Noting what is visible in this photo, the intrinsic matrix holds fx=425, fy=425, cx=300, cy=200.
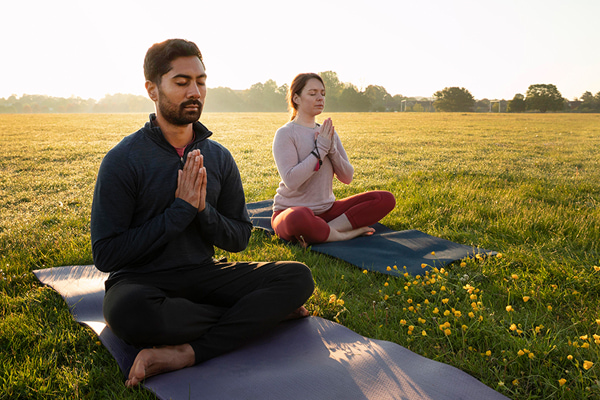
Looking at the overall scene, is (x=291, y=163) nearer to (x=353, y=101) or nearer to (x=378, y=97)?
(x=353, y=101)

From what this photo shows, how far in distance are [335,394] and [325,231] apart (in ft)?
8.71

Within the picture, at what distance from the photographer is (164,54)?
2.70 m

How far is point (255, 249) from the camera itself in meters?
4.75

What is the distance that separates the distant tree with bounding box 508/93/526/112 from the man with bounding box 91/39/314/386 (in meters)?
83.5

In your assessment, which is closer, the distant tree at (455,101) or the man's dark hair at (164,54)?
the man's dark hair at (164,54)

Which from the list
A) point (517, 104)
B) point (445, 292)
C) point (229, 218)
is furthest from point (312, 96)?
point (517, 104)

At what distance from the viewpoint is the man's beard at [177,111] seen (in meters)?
2.74

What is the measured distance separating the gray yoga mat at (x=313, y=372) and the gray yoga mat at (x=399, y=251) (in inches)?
53.1

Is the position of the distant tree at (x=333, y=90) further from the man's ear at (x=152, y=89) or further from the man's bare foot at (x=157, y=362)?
the man's bare foot at (x=157, y=362)

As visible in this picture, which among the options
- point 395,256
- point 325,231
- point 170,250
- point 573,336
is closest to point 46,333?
point 170,250

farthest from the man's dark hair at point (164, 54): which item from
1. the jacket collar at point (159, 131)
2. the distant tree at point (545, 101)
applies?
the distant tree at point (545, 101)

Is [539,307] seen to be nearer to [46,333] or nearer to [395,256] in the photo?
[395,256]

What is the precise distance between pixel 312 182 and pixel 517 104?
3224 inches

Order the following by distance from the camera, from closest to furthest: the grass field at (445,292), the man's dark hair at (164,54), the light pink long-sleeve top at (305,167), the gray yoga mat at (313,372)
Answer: the gray yoga mat at (313,372), the grass field at (445,292), the man's dark hair at (164,54), the light pink long-sleeve top at (305,167)
